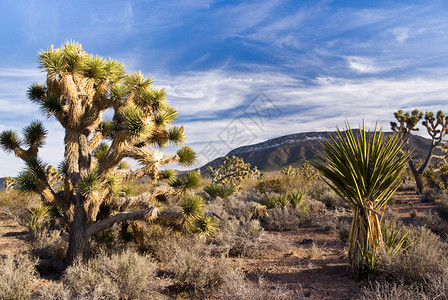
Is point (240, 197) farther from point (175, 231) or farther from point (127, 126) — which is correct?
point (127, 126)

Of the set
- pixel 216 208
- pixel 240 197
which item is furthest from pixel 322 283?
pixel 240 197

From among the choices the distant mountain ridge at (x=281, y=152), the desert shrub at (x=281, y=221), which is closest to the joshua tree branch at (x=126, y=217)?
the desert shrub at (x=281, y=221)

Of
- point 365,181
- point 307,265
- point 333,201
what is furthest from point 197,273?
point 333,201

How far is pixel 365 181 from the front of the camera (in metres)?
4.71

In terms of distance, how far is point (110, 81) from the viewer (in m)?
6.19

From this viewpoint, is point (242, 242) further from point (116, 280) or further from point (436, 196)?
point (436, 196)

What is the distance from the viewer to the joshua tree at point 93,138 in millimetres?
5379

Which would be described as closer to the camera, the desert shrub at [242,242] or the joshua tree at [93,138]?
the joshua tree at [93,138]

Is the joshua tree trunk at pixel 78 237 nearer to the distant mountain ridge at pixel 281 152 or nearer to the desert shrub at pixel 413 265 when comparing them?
the desert shrub at pixel 413 265

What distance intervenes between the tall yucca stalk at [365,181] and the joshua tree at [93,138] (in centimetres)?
287

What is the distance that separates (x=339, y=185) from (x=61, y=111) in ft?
17.8

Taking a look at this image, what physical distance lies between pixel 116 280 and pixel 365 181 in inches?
163

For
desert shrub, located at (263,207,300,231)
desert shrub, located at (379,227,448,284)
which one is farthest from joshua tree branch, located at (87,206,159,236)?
desert shrub, located at (263,207,300,231)

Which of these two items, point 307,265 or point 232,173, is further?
point 232,173
